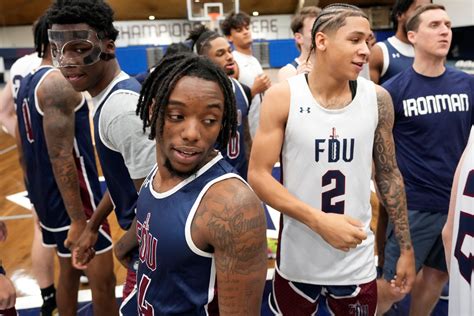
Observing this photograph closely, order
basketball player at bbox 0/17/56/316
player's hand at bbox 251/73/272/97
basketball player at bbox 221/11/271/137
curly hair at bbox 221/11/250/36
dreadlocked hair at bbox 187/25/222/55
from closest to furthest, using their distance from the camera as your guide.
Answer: basketball player at bbox 0/17/56/316
dreadlocked hair at bbox 187/25/222/55
player's hand at bbox 251/73/272/97
basketball player at bbox 221/11/271/137
curly hair at bbox 221/11/250/36

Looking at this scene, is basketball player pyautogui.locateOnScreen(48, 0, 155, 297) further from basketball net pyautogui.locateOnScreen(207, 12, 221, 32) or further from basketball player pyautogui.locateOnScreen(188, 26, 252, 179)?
basketball net pyautogui.locateOnScreen(207, 12, 221, 32)

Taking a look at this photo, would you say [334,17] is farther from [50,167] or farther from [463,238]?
[50,167]

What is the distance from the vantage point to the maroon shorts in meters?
1.81

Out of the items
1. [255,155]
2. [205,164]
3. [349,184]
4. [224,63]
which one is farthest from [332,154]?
[224,63]

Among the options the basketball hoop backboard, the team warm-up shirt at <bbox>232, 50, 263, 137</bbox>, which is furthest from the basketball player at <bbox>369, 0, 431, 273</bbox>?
the basketball hoop backboard

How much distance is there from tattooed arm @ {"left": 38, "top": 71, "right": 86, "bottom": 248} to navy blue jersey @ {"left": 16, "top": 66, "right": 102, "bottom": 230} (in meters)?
0.24

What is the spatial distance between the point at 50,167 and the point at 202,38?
58.1 inches

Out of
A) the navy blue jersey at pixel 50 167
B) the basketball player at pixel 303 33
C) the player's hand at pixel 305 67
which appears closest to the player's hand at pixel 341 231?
the player's hand at pixel 305 67

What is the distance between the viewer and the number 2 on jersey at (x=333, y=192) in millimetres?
1766

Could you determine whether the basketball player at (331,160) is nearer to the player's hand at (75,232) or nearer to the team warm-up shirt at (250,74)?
the player's hand at (75,232)

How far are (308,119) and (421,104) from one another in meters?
0.87

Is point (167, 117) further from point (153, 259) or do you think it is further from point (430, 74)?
point (430, 74)

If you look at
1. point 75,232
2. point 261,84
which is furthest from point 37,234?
point 261,84

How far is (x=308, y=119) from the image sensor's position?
5.70 feet
